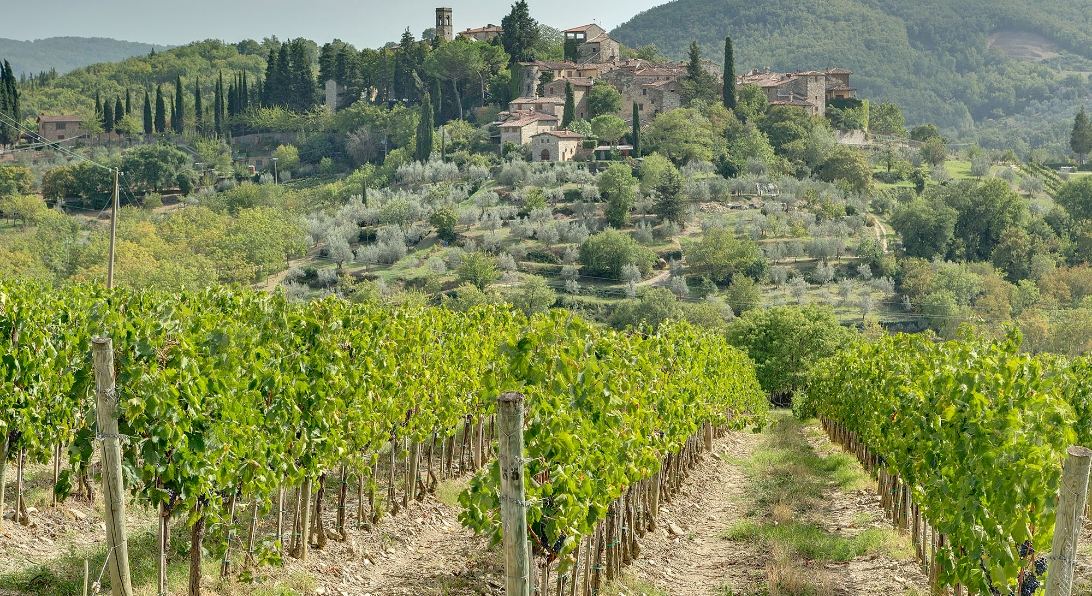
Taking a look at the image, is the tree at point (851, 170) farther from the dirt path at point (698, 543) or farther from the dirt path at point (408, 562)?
the dirt path at point (408, 562)

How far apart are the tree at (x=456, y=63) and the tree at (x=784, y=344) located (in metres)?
75.3

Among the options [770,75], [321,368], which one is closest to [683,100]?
[770,75]

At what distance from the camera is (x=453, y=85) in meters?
119

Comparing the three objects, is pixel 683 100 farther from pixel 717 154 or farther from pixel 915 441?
pixel 915 441

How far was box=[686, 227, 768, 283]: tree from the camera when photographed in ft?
240

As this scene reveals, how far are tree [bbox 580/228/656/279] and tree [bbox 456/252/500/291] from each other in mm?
7768

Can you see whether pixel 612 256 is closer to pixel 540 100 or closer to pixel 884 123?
pixel 540 100

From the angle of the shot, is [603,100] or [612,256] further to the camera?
[603,100]

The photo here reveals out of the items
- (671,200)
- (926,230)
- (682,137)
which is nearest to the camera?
(926,230)

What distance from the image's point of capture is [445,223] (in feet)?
261

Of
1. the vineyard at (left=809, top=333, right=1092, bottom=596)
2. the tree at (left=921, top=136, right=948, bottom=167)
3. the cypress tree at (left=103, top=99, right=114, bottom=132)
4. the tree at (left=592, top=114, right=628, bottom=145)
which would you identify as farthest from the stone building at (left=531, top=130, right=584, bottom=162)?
the vineyard at (left=809, top=333, right=1092, bottom=596)

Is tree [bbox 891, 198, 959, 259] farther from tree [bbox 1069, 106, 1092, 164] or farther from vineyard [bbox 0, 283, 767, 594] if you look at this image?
vineyard [bbox 0, 283, 767, 594]

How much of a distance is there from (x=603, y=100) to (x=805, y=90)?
24.6 meters

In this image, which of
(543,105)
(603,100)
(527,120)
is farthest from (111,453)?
(603,100)
